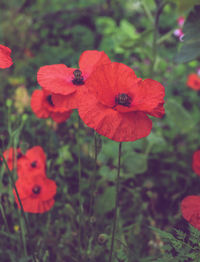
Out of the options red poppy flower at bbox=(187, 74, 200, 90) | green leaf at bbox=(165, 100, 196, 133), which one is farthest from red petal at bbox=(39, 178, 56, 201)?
red poppy flower at bbox=(187, 74, 200, 90)

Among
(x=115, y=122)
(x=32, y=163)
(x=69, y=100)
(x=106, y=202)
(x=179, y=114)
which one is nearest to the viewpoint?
(x=115, y=122)

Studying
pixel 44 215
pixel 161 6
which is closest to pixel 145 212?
pixel 44 215

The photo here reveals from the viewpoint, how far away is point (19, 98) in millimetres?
1620

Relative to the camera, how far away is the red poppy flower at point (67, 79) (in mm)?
721

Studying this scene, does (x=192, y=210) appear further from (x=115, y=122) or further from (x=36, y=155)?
(x=36, y=155)

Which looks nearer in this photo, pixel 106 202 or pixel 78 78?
pixel 78 78

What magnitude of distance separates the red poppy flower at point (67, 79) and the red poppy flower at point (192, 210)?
1.45ft

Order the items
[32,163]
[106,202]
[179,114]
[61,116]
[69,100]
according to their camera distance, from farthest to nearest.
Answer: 1. [179,114]
2. [106,202]
3. [32,163]
4. [61,116]
5. [69,100]

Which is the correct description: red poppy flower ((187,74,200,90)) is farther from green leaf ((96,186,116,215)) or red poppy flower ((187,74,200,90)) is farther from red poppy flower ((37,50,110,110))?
red poppy flower ((37,50,110,110))

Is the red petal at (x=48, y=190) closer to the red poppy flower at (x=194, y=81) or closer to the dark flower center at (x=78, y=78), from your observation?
the dark flower center at (x=78, y=78)

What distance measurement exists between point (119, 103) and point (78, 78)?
147 mm

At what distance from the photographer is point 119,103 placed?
0.69 meters

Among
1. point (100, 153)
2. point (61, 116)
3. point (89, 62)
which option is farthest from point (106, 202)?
point (89, 62)

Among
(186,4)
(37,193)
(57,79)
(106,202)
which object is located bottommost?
(106,202)
